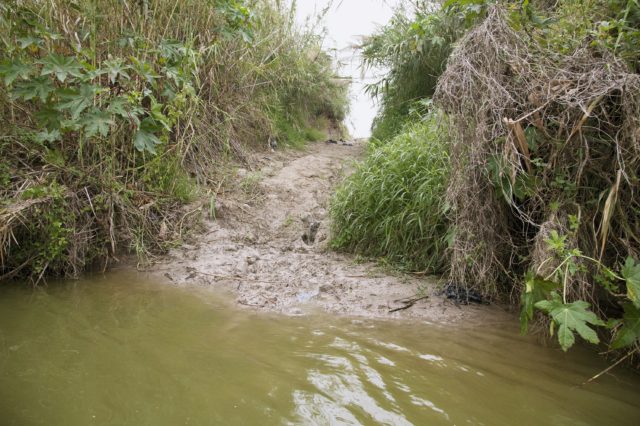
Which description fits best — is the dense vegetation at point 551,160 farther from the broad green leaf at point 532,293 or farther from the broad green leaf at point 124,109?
the broad green leaf at point 124,109

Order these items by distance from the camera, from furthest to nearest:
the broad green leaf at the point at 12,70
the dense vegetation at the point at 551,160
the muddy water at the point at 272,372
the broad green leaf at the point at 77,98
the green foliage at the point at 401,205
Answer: the green foliage at the point at 401,205 < the broad green leaf at the point at 77,98 < the broad green leaf at the point at 12,70 < the dense vegetation at the point at 551,160 < the muddy water at the point at 272,372

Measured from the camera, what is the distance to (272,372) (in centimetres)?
192

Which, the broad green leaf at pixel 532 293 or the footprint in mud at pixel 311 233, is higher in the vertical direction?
the broad green leaf at pixel 532 293

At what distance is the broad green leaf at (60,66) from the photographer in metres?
2.66

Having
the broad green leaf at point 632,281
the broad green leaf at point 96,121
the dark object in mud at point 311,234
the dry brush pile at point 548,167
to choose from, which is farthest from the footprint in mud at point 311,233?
the broad green leaf at point 632,281

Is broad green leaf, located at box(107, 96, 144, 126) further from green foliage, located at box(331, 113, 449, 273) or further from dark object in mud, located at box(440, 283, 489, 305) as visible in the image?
dark object in mud, located at box(440, 283, 489, 305)

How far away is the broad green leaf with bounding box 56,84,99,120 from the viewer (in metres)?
2.76

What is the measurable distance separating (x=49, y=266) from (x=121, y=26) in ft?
6.32

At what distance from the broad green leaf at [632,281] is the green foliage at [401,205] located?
1.39 meters

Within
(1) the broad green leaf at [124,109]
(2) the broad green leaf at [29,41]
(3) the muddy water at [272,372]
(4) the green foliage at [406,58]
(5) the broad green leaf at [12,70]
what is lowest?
(3) the muddy water at [272,372]

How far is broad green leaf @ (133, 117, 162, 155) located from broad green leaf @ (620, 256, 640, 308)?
9.18 ft

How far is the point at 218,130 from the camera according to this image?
15.6 ft

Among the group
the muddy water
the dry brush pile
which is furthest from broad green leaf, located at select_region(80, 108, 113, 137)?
the dry brush pile

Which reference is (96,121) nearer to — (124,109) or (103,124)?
(103,124)
